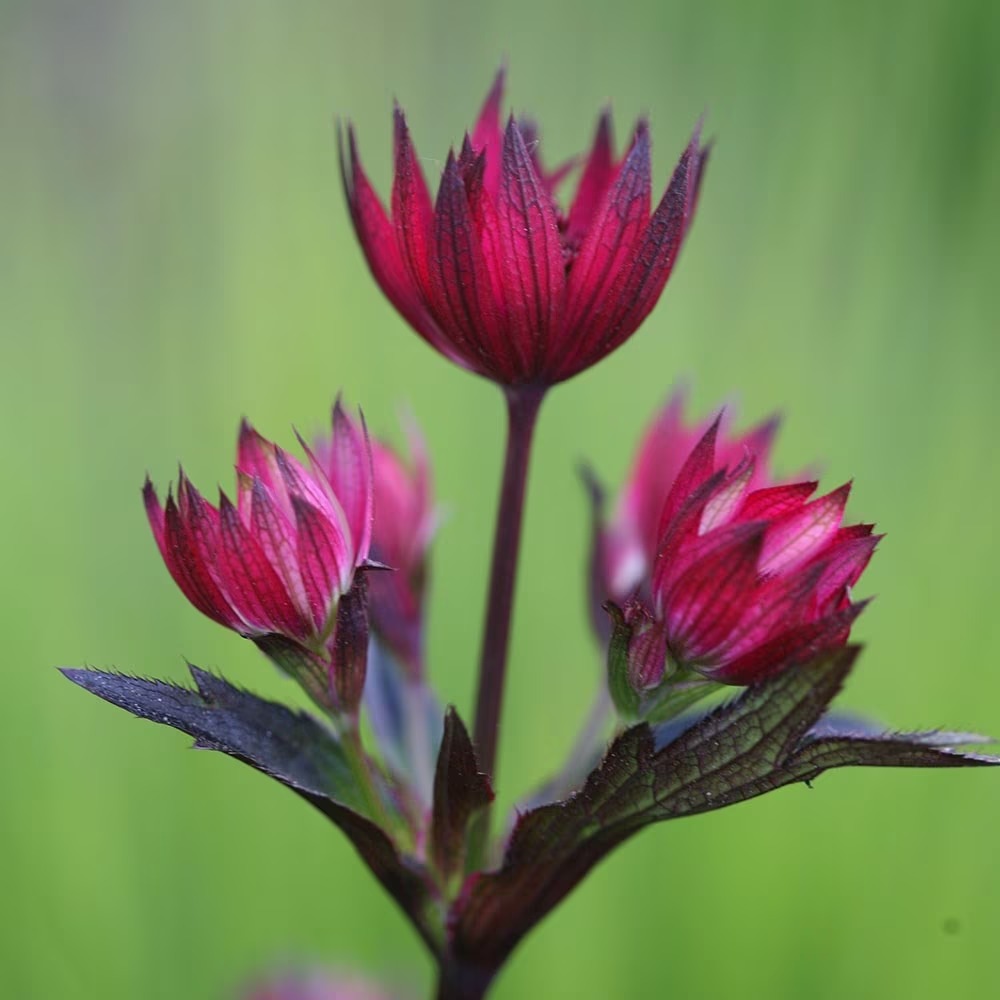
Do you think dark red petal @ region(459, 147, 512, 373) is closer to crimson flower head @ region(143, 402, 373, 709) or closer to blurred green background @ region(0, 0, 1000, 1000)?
crimson flower head @ region(143, 402, 373, 709)

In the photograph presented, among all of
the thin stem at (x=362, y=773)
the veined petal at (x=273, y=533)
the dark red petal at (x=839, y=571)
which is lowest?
the thin stem at (x=362, y=773)

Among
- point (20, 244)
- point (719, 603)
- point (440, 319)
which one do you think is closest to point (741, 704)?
point (719, 603)

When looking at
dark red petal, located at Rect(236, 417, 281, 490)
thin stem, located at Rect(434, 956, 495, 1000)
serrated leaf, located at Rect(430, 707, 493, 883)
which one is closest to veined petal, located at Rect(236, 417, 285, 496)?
dark red petal, located at Rect(236, 417, 281, 490)

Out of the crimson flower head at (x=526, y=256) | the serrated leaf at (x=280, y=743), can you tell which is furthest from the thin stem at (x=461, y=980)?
the crimson flower head at (x=526, y=256)

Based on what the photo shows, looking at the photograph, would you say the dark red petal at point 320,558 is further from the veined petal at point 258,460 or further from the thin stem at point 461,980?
the thin stem at point 461,980

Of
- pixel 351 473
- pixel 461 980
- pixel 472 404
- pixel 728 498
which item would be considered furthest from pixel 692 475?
pixel 472 404

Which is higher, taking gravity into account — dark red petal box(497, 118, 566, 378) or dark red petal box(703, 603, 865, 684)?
dark red petal box(497, 118, 566, 378)

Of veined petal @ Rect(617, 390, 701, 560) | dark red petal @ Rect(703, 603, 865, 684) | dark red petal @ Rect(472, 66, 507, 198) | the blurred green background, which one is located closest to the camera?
dark red petal @ Rect(703, 603, 865, 684)
